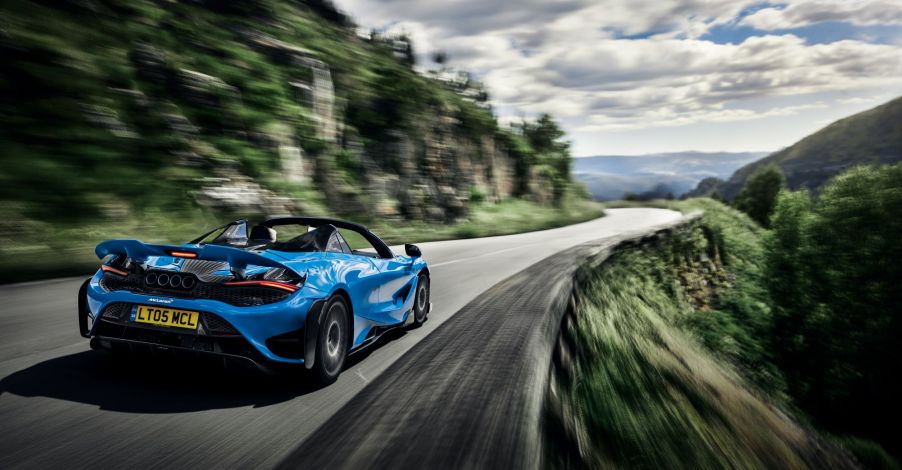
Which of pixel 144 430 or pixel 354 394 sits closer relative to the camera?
pixel 144 430

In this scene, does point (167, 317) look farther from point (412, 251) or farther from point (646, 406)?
point (646, 406)

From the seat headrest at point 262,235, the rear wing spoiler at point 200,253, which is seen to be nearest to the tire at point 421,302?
the seat headrest at point 262,235

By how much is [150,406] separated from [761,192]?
8588cm

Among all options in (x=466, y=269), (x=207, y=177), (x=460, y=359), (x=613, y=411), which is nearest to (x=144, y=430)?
(x=460, y=359)

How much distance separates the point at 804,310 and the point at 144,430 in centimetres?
2281

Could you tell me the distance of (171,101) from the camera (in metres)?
16.8

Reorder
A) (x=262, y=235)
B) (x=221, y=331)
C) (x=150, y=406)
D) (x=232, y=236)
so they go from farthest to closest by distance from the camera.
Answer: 1. (x=262, y=235)
2. (x=232, y=236)
3. (x=221, y=331)
4. (x=150, y=406)

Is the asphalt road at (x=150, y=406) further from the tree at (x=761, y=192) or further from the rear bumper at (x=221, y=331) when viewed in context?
the tree at (x=761, y=192)

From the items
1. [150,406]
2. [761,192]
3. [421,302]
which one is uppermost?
[150,406]

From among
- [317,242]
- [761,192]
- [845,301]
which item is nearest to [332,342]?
[317,242]

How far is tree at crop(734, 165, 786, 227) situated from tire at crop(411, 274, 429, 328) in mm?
77410

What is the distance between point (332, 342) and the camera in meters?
4.51

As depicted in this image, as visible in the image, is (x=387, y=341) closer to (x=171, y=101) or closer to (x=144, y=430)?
(x=144, y=430)

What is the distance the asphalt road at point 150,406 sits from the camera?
2996mm
